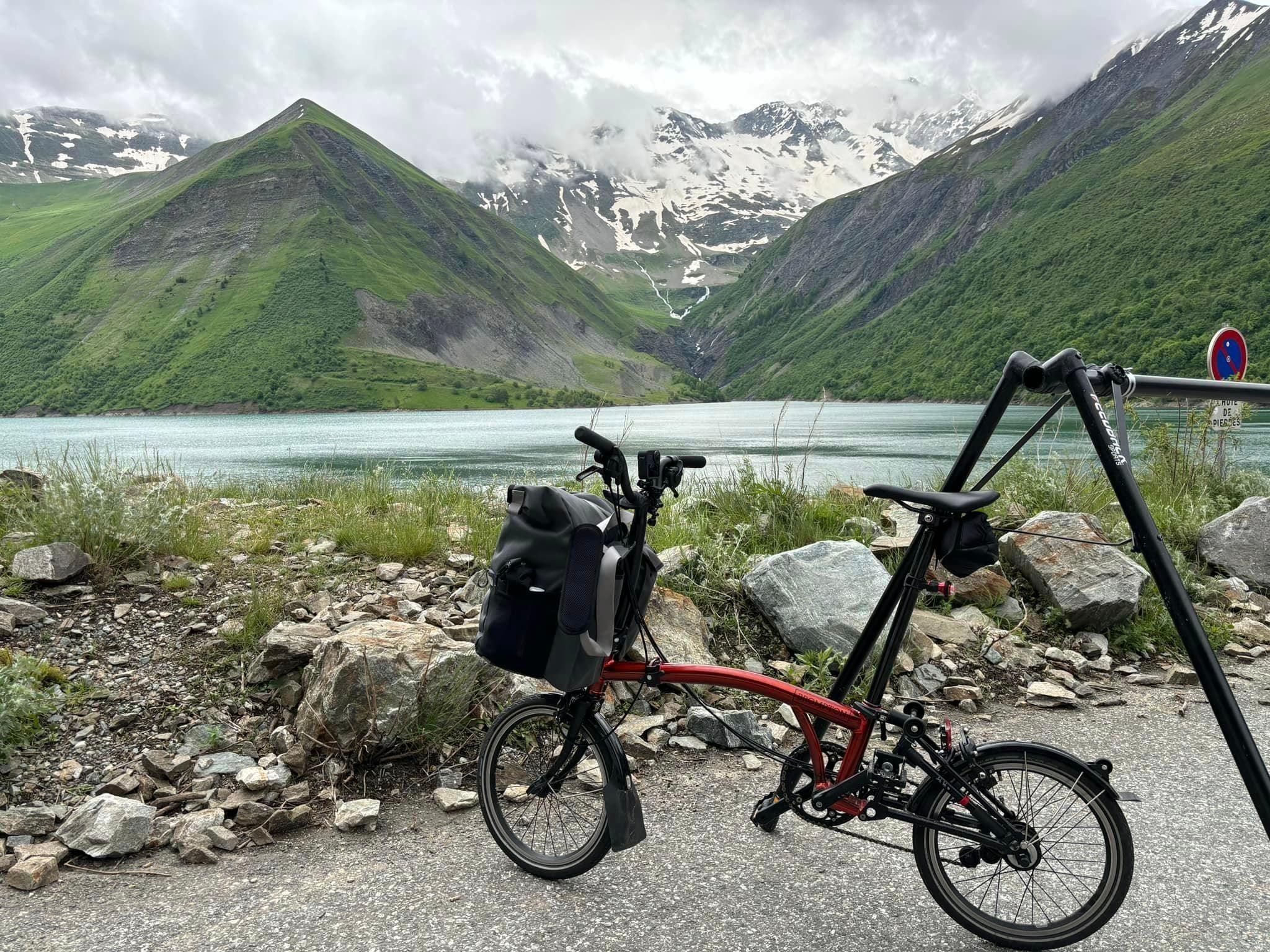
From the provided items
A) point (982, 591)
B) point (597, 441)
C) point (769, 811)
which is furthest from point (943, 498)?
point (982, 591)

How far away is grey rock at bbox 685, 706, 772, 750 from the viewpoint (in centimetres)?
466

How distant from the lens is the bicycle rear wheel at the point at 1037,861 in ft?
8.99

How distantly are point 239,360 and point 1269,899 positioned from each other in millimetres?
188891

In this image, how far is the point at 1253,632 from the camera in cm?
A: 634

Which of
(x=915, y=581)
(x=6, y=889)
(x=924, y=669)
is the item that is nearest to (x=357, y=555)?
(x=6, y=889)

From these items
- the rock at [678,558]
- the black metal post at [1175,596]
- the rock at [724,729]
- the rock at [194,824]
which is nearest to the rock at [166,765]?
the rock at [194,824]

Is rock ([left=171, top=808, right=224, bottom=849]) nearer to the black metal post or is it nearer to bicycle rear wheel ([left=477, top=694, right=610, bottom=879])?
bicycle rear wheel ([left=477, top=694, right=610, bottom=879])

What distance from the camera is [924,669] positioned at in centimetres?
562

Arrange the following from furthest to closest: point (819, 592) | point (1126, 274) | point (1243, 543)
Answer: point (1126, 274), point (1243, 543), point (819, 592)

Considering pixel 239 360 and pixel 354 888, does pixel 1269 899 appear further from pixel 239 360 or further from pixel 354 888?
pixel 239 360

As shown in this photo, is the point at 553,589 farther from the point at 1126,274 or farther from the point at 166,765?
the point at 1126,274

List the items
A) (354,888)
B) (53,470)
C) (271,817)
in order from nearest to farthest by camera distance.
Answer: (354,888) → (271,817) → (53,470)

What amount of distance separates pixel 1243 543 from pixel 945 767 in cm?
685

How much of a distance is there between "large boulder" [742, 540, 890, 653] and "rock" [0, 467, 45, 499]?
23.8 feet
